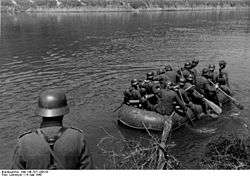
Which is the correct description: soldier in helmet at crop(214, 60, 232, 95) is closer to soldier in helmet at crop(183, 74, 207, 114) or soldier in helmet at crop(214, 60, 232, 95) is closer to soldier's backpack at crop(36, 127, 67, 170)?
soldier in helmet at crop(183, 74, 207, 114)

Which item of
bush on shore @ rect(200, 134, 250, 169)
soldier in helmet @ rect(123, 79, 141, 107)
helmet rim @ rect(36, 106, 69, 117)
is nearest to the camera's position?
helmet rim @ rect(36, 106, 69, 117)

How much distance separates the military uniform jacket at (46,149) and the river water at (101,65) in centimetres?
761

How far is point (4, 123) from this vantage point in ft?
56.0

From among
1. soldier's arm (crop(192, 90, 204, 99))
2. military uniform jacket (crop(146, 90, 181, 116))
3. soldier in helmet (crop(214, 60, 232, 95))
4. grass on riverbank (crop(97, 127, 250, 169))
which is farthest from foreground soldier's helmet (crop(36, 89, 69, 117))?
soldier in helmet (crop(214, 60, 232, 95))

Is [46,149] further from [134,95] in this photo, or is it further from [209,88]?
[209,88]

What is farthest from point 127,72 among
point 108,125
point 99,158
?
point 99,158

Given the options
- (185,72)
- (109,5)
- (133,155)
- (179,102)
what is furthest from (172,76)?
(109,5)

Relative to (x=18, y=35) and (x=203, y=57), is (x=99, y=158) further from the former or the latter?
(x=18, y=35)

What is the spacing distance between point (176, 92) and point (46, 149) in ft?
37.8

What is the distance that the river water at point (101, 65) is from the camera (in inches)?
645

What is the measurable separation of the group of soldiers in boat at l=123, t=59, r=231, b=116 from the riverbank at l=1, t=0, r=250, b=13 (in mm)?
64414

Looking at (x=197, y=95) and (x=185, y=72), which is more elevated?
(x=185, y=72)

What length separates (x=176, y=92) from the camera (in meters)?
16.5

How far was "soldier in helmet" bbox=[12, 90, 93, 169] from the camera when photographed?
5.64 metres
